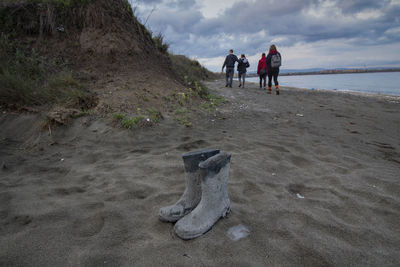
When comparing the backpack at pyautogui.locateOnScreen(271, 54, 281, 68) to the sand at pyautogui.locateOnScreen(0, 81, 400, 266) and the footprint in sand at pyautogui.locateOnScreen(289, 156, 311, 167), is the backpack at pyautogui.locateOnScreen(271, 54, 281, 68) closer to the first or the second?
the sand at pyautogui.locateOnScreen(0, 81, 400, 266)

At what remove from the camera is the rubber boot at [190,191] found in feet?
5.56

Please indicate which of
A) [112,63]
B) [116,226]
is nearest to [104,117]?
[112,63]

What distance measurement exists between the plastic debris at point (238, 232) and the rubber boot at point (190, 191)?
0.36 metres

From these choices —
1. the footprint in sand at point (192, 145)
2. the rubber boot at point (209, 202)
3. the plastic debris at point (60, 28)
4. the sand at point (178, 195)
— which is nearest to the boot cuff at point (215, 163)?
the rubber boot at point (209, 202)

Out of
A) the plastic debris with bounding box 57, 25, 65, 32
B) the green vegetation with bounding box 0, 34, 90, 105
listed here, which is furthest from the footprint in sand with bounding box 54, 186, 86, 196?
the plastic debris with bounding box 57, 25, 65, 32

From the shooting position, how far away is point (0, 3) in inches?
221

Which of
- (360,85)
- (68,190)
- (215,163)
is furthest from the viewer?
(360,85)

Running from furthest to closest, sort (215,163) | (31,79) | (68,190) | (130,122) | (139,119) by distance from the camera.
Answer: (31,79), (139,119), (130,122), (68,190), (215,163)

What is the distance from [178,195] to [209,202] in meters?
0.53

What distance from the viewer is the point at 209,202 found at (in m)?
1.64

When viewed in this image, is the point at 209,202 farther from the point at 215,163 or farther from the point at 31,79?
the point at 31,79

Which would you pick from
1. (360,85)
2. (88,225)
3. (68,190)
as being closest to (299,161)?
(88,225)

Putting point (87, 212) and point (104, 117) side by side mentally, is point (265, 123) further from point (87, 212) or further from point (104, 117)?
point (87, 212)

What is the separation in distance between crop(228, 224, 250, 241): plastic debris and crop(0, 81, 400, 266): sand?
0.01 m
